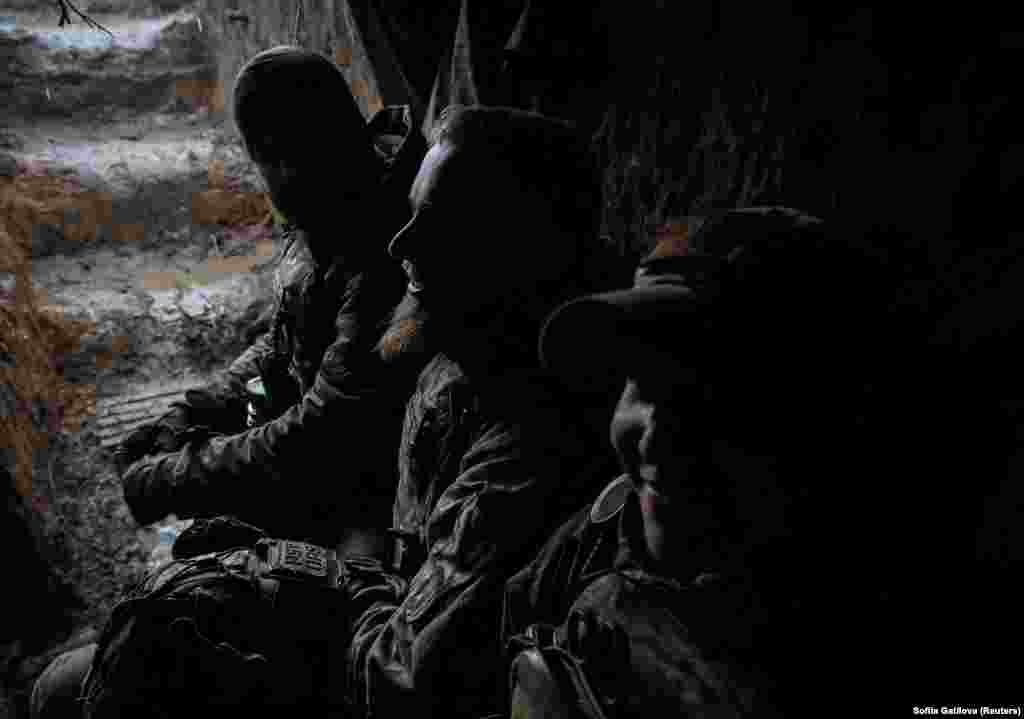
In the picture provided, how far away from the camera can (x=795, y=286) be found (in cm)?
80

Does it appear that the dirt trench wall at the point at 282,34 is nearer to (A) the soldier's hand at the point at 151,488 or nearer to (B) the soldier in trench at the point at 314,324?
(B) the soldier in trench at the point at 314,324

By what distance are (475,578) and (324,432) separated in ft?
3.05

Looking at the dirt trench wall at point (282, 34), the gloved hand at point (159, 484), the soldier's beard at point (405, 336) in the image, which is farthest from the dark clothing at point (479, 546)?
the dirt trench wall at point (282, 34)

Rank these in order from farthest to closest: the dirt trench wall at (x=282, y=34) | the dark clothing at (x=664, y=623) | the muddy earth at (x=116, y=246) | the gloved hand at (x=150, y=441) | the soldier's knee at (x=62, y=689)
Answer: the dirt trench wall at (x=282, y=34) → the muddy earth at (x=116, y=246) → the gloved hand at (x=150, y=441) → the soldier's knee at (x=62, y=689) → the dark clothing at (x=664, y=623)

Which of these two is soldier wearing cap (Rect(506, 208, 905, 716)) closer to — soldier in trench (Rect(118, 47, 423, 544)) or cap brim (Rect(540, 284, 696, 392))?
cap brim (Rect(540, 284, 696, 392))

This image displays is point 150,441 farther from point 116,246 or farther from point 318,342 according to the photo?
point 116,246

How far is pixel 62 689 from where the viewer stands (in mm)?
1605

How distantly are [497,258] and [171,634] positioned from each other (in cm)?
88

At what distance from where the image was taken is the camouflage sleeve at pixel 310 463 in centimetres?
204

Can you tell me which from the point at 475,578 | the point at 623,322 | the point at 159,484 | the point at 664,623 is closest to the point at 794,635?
the point at 664,623

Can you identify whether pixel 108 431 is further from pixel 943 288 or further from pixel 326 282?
pixel 943 288

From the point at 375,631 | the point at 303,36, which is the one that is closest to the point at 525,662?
the point at 375,631

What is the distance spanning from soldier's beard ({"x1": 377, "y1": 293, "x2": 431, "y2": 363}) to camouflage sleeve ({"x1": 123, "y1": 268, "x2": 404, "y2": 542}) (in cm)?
8

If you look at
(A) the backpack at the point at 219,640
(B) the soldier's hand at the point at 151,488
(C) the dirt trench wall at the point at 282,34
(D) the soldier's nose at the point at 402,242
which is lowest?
(B) the soldier's hand at the point at 151,488
